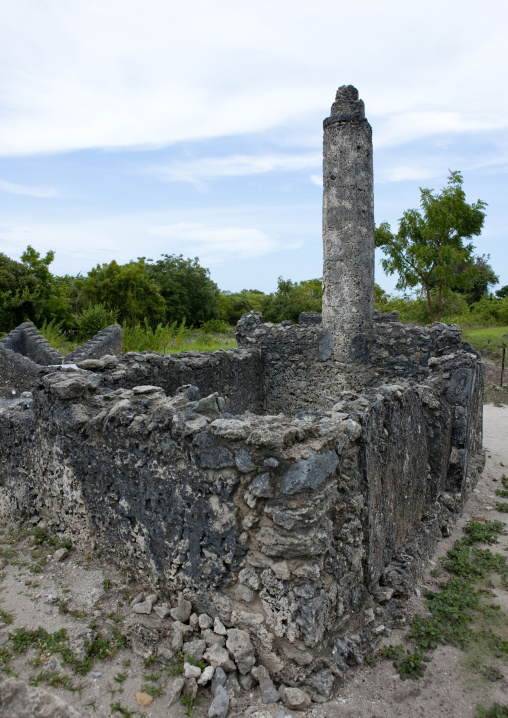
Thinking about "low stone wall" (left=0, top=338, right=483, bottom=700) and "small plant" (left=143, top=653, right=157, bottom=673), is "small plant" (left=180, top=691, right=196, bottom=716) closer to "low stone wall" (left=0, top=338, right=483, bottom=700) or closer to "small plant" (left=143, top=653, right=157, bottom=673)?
"small plant" (left=143, top=653, right=157, bottom=673)

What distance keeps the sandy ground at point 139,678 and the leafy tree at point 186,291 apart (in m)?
27.5

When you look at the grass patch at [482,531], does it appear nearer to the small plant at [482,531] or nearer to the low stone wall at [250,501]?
the small plant at [482,531]

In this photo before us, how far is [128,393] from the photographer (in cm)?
453

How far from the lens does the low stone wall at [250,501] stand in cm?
318

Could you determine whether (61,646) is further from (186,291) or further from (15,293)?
(186,291)

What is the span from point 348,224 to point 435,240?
1219cm

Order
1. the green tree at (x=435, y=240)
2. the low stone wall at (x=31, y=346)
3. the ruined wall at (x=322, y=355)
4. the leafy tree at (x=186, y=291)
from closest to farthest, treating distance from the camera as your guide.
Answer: the ruined wall at (x=322, y=355) → the low stone wall at (x=31, y=346) → the green tree at (x=435, y=240) → the leafy tree at (x=186, y=291)

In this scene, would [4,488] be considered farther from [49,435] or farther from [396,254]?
[396,254]

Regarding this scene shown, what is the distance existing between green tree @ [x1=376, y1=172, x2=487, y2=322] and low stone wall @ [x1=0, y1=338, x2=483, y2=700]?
14.9 meters

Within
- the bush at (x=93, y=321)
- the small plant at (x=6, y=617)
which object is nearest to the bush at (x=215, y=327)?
the bush at (x=93, y=321)

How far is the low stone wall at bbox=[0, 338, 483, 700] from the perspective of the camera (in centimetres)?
318

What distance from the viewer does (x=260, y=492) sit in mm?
3186

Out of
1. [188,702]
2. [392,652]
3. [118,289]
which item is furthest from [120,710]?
[118,289]

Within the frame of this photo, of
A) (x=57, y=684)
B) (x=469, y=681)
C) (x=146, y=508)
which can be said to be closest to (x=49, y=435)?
(x=146, y=508)
